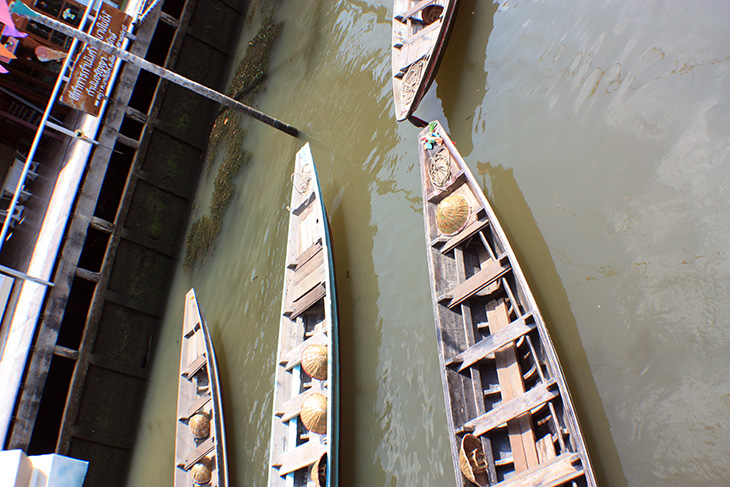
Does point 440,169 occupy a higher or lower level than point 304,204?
lower

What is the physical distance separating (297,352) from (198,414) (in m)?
2.03

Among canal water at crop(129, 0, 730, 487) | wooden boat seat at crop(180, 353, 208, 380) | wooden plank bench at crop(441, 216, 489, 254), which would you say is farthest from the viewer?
wooden boat seat at crop(180, 353, 208, 380)

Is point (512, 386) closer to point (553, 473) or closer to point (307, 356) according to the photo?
point (553, 473)

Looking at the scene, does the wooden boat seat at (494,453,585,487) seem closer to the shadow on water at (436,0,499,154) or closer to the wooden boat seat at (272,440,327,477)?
the wooden boat seat at (272,440,327,477)

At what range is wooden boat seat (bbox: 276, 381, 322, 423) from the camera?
19.0 ft

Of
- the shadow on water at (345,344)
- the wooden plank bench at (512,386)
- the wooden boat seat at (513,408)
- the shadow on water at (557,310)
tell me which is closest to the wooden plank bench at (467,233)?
the shadow on water at (557,310)

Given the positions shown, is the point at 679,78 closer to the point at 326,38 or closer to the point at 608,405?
the point at 608,405

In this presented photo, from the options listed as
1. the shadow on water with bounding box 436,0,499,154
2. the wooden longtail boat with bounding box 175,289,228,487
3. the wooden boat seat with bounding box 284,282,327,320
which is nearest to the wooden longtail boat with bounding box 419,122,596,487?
the shadow on water with bounding box 436,0,499,154

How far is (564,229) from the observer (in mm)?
4188

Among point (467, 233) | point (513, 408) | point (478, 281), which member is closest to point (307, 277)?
point (467, 233)

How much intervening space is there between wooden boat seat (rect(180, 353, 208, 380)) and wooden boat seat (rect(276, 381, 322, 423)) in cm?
221

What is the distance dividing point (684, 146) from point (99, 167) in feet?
33.4

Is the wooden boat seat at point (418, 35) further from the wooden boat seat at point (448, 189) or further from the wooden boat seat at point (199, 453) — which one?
the wooden boat seat at point (199, 453)

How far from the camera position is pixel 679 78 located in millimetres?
3865
